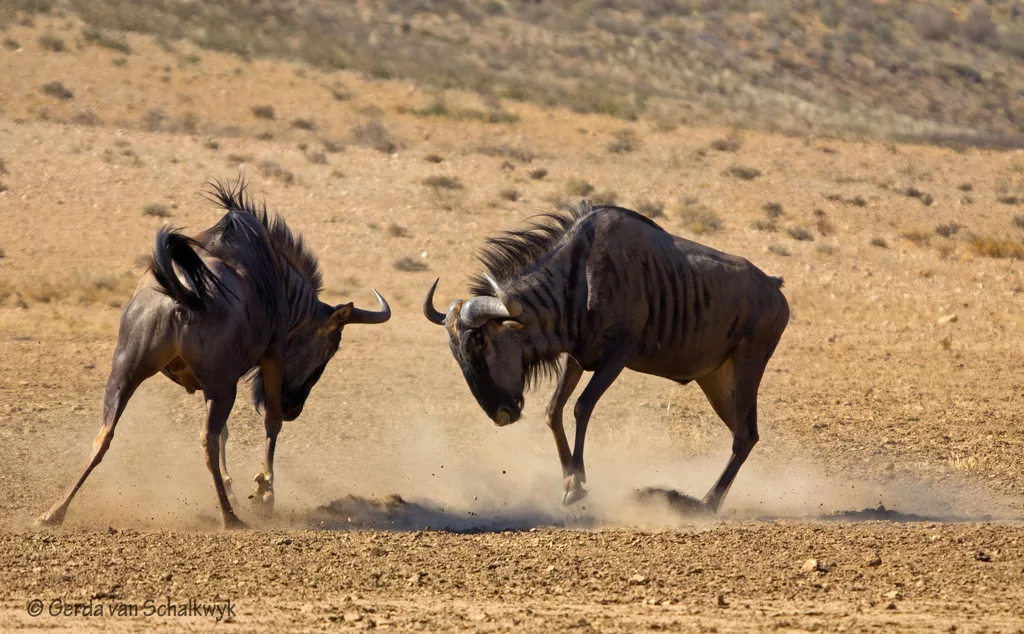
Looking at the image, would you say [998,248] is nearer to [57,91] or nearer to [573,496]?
[573,496]

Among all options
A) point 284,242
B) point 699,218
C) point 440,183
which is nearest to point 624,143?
point 699,218

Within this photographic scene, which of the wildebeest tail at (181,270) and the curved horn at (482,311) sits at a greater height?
the wildebeest tail at (181,270)

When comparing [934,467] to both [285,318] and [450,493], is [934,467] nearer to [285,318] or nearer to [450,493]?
[450,493]

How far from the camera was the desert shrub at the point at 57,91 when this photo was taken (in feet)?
88.6

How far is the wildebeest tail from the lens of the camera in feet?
→ 23.4

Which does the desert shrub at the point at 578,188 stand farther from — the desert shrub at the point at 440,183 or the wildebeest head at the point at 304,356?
the wildebeest head at the point at 304,356

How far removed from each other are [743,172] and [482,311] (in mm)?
18772

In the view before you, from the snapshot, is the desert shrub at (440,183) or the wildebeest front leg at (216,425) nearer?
the wildebeest front leg at (216,425)

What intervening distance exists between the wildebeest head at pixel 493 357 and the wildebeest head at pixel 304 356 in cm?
105

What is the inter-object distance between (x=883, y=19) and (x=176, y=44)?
37.3 m

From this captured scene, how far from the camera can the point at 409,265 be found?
17.8 m

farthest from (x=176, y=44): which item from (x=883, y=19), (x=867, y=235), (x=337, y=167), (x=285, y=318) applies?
(x=883, y=19)

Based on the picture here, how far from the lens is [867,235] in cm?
2170

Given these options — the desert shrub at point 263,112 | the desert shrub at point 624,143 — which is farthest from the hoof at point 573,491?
the desert shrub at point 263,112
